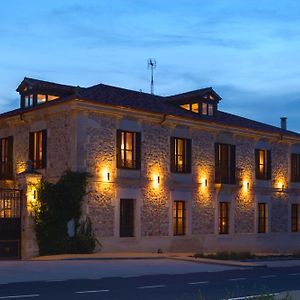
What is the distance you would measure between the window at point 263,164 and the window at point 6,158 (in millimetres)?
13514

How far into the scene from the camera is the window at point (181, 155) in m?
30.9

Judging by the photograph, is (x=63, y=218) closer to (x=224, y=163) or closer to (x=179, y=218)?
(x=179, y=218)

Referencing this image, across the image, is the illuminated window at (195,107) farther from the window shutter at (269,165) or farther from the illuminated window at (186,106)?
the window shutter at (269,165)

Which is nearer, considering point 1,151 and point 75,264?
point 75,264

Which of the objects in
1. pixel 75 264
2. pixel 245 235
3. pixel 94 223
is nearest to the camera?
pixel 75 264

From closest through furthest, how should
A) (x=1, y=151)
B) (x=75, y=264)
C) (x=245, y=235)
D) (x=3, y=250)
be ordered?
(x=75, y=264)
(x=3, y=250)
(x=1, y=151)
(x=245, y=235)

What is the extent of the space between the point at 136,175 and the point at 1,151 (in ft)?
25.1

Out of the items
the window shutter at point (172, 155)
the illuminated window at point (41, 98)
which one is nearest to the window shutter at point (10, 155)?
the illuminated window at point (41, 98)

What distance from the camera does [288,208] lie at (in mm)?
37656

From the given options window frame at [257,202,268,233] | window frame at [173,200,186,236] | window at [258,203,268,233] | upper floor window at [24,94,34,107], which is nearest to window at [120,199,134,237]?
window frame at [173,200,186,236]

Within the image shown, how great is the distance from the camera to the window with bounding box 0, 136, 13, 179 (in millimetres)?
31077

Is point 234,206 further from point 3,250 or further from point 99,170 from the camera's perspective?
point 3,250

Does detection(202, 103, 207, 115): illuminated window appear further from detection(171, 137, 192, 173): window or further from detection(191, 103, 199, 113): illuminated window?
detection(171, 137, 192, 173): window

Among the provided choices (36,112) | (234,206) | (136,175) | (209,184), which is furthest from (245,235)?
(36,112)
